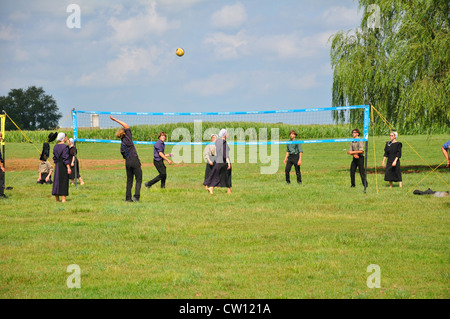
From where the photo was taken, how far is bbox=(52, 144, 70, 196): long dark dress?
1399 centimetres

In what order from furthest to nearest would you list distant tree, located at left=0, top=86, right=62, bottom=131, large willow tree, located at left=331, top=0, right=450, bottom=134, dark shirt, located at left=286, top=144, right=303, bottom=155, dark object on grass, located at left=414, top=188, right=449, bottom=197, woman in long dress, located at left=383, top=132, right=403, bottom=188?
distant tree, located at left=0, top=86, right=62, bottom=131 → large willow tree, located at left=331, top=0, right=450, bottom=134 → dark shirt, located at left=286, top=144, right=303, bottom=155 → woman in long dress, located at left=383, top=132, right=403, bottom=188 → dark object on grass, located at left=414, top=188, right=449, bottom=197

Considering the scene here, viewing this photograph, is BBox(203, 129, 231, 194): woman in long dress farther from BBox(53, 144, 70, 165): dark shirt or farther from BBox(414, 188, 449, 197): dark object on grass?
BBox(414, 188, 449, 197): dark object on grass

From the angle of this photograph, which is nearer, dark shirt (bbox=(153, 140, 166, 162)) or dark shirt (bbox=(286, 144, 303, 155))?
dark shirt (bbox=(153, 140, 166, 162))

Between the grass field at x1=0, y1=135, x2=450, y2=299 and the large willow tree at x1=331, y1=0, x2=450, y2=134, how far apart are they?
8066mm

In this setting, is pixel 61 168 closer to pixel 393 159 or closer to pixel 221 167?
pixel 221 167

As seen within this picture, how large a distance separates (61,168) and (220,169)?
4.43 m

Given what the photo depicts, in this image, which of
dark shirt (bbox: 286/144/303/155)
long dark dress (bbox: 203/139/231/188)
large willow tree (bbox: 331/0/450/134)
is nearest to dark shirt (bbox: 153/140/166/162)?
long dark dress (bbox: 203/139/231/188)

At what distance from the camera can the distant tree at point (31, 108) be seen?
100 m

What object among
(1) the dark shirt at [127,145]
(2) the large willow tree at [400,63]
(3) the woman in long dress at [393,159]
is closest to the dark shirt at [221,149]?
(1) the dark shirt at [127,145]

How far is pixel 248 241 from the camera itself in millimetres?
9344

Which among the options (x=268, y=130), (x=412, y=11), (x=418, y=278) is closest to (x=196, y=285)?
(x=418, y=278)

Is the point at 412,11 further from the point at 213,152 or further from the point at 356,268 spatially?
the point at 356,268
